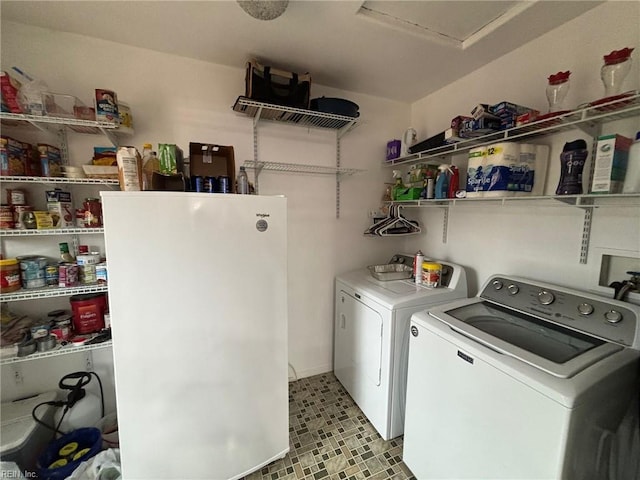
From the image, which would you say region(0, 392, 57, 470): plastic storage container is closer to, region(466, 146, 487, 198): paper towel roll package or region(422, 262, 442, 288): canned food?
region(422, 262, 442, 288): canned food

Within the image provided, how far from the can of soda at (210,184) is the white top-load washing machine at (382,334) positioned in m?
1.17

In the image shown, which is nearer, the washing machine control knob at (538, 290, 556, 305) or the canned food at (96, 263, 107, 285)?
the washing machine control knob at (538, 290, 556, 305)

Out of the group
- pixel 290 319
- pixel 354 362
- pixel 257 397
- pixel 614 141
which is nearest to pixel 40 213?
pixel 257 397

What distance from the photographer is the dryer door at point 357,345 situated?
5.48ft

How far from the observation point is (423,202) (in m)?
1.93

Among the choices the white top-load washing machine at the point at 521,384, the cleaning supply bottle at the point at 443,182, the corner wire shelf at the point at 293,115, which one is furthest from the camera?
the cleaning supply bottle at the point at 443,182

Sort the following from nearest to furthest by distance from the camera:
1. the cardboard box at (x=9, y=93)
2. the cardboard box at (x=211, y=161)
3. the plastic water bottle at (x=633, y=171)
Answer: the plastic water bottle at (x=633, y=171)
the cardboard box at (x=9, y=93)
the cardboard box at (x=211, y=161)

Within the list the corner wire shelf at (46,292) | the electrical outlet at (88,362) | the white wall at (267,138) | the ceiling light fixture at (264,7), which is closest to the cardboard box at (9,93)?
the white wall at (267,138)

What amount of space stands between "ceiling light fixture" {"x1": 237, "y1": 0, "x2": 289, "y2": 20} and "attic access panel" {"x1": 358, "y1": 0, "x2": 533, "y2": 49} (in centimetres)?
44

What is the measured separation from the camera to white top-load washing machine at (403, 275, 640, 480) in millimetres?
838

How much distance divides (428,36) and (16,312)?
2.92m

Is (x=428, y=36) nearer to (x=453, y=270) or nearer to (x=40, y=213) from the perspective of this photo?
(x=453, y=270)

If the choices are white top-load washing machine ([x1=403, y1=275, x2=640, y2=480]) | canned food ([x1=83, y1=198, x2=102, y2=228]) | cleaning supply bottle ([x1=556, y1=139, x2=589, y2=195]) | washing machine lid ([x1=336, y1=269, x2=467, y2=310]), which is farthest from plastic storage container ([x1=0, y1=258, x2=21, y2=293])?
cleaning supply bottle ([x1=556, y1=139, x2=589, y2=195])

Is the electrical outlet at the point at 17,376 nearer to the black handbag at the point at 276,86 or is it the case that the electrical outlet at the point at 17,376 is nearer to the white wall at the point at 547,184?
the black handbag at the point at 276,86
